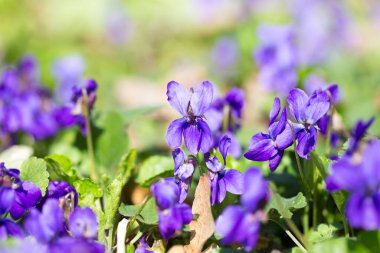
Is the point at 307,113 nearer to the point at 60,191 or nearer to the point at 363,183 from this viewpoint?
the point at 363,183

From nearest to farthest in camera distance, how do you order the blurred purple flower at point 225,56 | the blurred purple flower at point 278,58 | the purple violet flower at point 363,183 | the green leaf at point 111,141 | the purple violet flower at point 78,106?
1. the purple violet flower at point 363,183
2. the purple violet flower at point 78,106
3. the green leaf at point 111,141
4. the blurred purple flower at point 278,58
5. the blurred purple flower at point 225,56

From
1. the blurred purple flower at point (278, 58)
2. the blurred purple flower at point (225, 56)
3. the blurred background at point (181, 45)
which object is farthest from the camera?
the blurred purple flower at point (225, 56)

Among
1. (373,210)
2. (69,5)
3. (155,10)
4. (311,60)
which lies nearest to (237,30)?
(311,60)

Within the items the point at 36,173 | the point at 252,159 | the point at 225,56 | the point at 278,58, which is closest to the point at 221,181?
the point at 252,159

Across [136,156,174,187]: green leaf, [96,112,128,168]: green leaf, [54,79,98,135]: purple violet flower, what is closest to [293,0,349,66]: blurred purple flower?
[96,112,128,168]: green leaf

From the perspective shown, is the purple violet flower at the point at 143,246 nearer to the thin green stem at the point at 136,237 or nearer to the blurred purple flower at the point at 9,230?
the thin green stem at the point at 136,237

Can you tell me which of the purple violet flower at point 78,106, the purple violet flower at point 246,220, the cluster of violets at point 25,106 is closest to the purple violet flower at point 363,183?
the purple violet flower at point 246,220

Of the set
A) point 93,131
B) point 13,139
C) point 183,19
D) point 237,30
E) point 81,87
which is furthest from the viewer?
point 183,19

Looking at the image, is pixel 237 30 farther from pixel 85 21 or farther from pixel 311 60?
pixel 85 21
